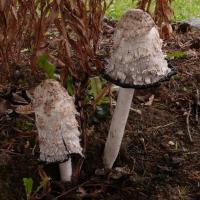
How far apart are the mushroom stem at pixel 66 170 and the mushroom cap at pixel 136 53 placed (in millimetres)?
453

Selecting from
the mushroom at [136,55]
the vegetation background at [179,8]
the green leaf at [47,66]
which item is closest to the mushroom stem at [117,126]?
the mushroom at [136,55]

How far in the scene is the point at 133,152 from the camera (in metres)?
2.54

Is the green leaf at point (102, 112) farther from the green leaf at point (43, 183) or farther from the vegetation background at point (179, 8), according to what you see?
the vegetation background at point (179, 8)

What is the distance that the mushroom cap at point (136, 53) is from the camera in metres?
1.92

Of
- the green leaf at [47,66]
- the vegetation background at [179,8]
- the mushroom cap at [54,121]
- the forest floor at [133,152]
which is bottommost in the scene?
the forest floor at [133,152]

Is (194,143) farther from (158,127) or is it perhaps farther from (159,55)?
(159,55)

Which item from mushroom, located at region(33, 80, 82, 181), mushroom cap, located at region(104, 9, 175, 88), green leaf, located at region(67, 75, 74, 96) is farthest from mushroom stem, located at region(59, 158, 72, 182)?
mushroom cap, located at region(104, 9, 175, 88)

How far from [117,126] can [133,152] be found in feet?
0.97

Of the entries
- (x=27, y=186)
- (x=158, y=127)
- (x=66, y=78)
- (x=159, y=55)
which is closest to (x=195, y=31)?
(x=158, y=127)

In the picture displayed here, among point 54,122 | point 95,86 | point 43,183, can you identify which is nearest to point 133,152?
point 95,86

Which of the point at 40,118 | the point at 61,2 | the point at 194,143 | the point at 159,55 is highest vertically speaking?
the point at 61,2

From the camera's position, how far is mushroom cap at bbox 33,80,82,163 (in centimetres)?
196

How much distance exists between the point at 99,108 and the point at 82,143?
0.92 ft

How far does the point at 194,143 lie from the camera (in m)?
2.63
